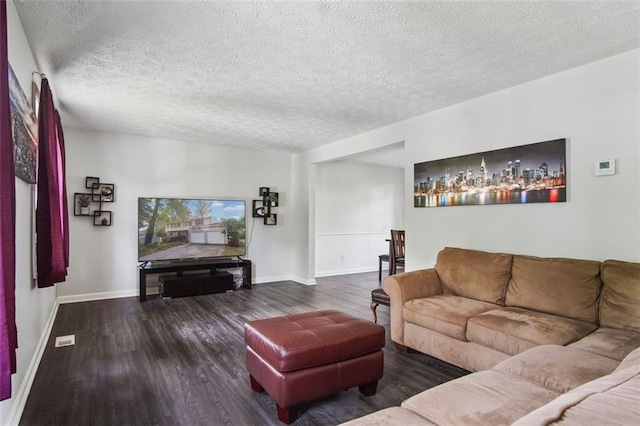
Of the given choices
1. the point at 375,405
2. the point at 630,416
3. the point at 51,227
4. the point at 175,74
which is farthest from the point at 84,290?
the point at 630,416

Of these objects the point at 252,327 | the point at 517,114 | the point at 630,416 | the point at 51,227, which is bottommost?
the point at 252,327

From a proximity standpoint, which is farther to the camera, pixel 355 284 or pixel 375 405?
pixel 355 284

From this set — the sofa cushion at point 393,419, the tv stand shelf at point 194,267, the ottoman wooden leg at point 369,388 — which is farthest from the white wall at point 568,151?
the tv stand shelf at point 194,267

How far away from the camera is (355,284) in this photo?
641 cm

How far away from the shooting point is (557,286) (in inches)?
104

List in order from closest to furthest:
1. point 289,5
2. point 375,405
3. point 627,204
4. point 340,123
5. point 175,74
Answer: point 289,5, point 375,405, point 627,204, point 175,74, point 340,123

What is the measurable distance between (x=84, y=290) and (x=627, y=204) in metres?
6.20

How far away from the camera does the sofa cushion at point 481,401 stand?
1.28 meters

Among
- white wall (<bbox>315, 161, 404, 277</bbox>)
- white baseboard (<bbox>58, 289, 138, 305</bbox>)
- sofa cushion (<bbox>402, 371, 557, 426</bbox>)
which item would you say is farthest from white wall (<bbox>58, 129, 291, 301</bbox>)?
sofa cushion (<bbox>402, 371, 557, 426</bbox>)

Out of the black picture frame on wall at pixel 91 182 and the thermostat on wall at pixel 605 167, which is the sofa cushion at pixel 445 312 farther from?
the black picture frame on wall at pixel 91 182

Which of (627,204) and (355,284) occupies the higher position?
(627,204)

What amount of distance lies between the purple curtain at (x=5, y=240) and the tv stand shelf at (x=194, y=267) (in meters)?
3.78

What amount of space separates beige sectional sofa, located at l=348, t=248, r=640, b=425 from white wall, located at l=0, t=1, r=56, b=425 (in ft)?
7.11

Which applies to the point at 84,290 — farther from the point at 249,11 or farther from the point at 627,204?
the point at 627,204
